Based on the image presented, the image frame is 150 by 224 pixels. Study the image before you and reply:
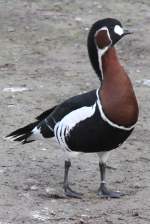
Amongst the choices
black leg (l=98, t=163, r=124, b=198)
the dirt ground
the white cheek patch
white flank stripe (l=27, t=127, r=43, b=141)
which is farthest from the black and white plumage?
the dirt ground

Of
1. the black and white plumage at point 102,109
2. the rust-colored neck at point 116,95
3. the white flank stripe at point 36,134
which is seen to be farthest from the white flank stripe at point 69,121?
the white flank stripe at point 36,134

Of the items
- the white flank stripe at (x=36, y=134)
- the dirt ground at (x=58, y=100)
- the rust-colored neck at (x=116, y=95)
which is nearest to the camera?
the rust-colored neck at (x=116, y=95)

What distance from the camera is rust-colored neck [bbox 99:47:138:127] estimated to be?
6391 millimetres

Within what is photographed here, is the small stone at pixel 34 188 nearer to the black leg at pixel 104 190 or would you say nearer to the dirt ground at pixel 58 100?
the dirt ground at pixel 58 100

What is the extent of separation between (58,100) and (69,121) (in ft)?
9.67

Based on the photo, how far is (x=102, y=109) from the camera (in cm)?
641

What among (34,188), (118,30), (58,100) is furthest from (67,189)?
(58,100)

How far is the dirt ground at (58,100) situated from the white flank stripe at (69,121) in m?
0.48

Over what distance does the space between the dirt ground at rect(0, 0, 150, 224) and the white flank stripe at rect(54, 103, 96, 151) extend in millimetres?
480

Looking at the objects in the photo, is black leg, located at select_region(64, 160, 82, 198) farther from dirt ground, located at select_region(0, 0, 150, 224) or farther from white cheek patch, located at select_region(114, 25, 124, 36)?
white cheek patch, located at select_region(114, 25, 124, 36)

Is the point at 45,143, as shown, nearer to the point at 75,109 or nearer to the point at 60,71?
the point at 75,109

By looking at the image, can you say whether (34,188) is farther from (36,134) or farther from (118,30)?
(118,30)

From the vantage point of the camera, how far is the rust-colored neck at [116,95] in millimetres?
6391

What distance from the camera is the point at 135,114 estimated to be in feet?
21.2
